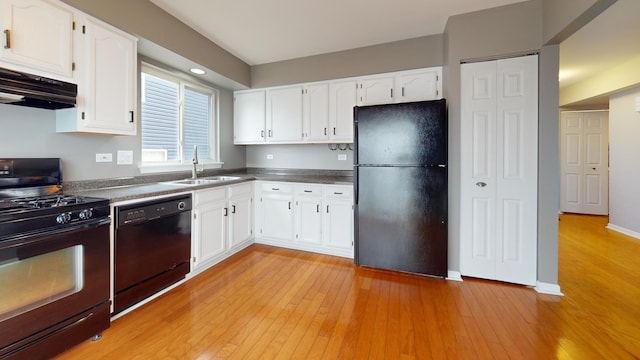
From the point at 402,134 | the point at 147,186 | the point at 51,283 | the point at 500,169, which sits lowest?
the point at 51,283

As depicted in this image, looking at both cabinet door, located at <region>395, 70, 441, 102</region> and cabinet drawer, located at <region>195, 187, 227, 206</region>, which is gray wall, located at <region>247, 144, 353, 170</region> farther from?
cabinet drawer, located at <region>195, 187, 227, 206</region>

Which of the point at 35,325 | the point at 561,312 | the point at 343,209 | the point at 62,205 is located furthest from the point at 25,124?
the point at 561,312

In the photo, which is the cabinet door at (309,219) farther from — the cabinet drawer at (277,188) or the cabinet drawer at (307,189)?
the cabinet drawer at (277,188)

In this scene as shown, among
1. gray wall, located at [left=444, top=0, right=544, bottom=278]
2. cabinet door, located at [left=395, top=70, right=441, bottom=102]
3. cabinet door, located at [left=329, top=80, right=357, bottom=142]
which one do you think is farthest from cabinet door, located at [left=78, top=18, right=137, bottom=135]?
gray wall, located at [left=444, top=0, right=544, bottom=278]

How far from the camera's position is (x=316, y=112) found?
352 centimetres

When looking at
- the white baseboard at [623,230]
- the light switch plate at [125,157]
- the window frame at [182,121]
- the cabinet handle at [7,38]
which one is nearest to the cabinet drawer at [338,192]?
the window frame at [182,121]

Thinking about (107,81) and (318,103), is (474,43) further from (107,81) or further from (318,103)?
(107,81)

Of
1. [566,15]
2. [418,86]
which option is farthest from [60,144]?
[566,15]

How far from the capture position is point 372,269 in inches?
113

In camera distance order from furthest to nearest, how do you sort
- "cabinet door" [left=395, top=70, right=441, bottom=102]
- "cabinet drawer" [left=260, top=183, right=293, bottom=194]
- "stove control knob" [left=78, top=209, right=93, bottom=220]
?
"cabinet drawer" [left=260, top=183, right=293, bottom=194] → "cabinet door" [left=395, top=70, right=441, bottom=102] → "stove control knob" [left=78, top=209, right=93, bottom=220]

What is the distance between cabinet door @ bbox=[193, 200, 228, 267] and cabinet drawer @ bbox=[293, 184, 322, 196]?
88 cm

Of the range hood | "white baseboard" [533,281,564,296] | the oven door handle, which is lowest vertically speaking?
"white baseboard" [533,281,564,296]

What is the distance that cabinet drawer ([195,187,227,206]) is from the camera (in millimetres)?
2615

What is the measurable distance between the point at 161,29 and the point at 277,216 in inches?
92.0
